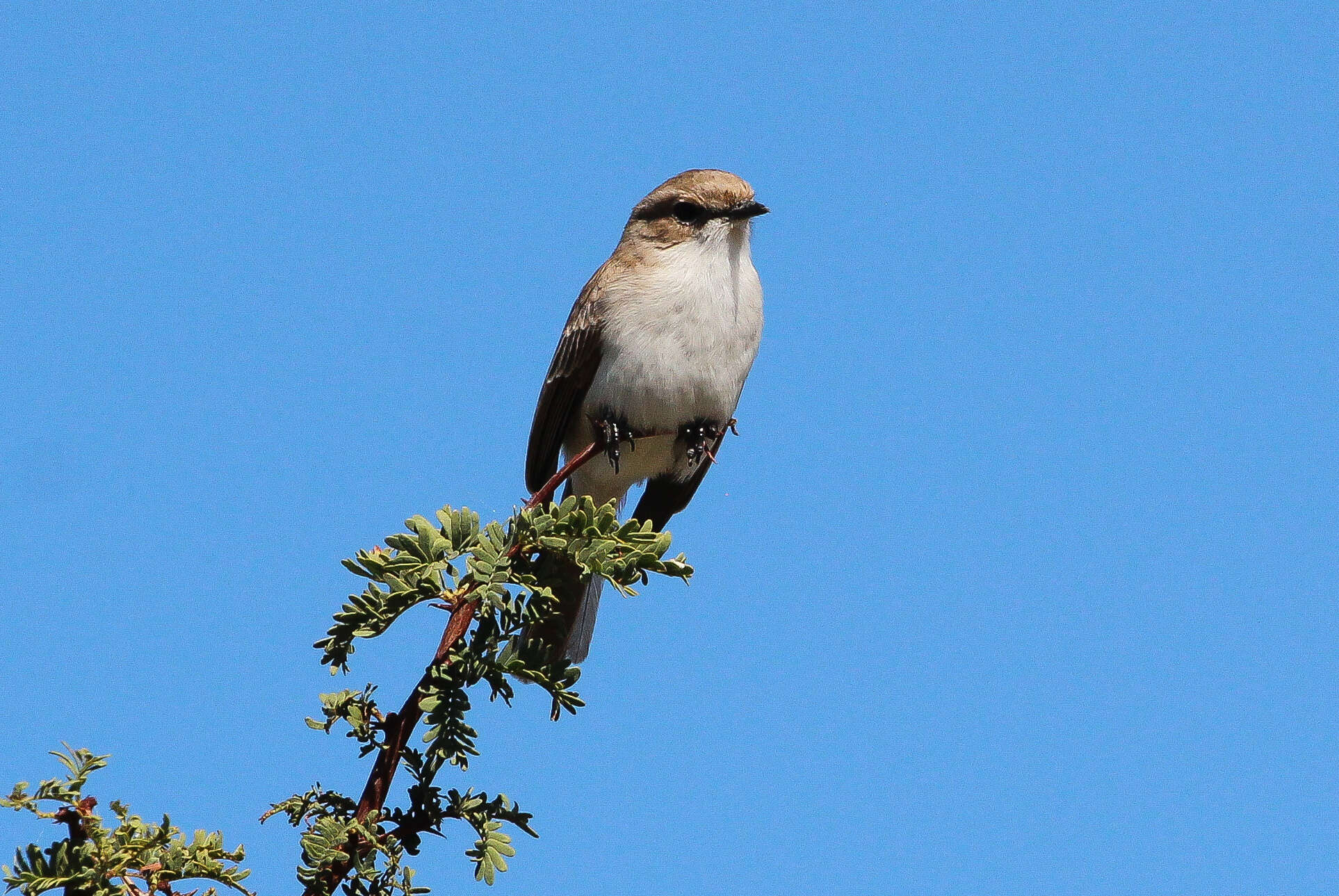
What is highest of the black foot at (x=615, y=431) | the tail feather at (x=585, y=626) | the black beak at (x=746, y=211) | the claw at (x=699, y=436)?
the black beak at (x=746, y=211)

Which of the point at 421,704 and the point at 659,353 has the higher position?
the point at 659,353

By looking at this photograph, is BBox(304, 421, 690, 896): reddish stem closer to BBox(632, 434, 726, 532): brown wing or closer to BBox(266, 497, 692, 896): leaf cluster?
BBox(266, 497, 692, 896): leaf cluster

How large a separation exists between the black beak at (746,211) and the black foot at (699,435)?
1.07m

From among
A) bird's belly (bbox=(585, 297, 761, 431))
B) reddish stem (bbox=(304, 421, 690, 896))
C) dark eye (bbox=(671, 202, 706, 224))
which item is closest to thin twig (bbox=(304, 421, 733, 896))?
reddish stem (bbox=(304, 421, 690, 896))

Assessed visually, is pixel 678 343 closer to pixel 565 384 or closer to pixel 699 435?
pixel 699 435

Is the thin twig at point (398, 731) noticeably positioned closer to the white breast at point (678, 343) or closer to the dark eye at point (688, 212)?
the white breast at point (678, 343)

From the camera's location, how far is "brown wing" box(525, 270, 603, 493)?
20.9 feet

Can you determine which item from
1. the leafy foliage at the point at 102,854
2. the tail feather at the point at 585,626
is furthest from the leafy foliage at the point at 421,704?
the tail feather at the point at 585,626

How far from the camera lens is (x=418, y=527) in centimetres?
297

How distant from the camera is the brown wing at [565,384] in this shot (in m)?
6.38

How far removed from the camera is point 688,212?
6570 millimetres

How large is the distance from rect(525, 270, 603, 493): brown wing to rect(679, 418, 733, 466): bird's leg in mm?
547

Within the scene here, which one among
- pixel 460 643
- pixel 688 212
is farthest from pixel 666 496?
pixel 460 643

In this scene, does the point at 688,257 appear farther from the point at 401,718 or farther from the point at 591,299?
the point at 401,718
